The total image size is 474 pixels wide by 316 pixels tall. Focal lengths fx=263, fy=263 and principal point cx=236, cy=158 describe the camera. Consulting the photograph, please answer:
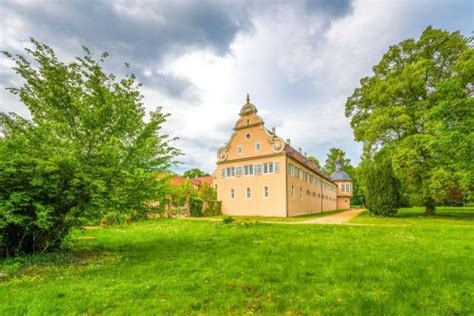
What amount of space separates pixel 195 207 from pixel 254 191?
19.4 feet

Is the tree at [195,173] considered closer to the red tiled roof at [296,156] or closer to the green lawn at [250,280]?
the red tiled roof at [296,156]

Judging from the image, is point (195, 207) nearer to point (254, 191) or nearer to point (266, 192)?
point (254, 191)

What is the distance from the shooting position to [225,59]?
14531 millimetres

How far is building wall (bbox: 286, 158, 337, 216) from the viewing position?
2498 centimetres

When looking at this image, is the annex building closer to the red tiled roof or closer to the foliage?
the red tiled roof

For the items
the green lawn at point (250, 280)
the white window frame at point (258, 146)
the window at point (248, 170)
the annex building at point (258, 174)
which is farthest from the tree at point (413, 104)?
the green lawn at point (250, 280)

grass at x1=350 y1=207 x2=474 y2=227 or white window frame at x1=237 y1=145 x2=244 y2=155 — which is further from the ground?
white window frame at x1=237 y1=145 x2=244 y2=155

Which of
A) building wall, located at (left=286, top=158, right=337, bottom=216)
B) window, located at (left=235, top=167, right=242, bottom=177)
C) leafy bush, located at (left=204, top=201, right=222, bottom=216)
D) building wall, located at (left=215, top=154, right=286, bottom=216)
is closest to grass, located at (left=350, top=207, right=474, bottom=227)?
building wall, located at (left=286, top=158, right=337, bottom=216)

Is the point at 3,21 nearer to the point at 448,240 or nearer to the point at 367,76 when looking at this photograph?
the point at 448,240

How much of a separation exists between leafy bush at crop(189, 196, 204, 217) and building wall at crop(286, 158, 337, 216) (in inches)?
334

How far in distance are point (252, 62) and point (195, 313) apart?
44.7ft

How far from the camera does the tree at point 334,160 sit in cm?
6146

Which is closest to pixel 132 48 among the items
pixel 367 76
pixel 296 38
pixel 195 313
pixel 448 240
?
pixel 296 38

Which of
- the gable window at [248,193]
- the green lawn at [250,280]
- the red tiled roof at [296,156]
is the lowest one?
the green lawn at [250,280]
